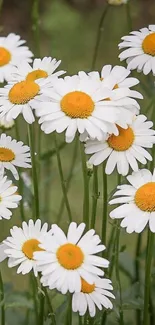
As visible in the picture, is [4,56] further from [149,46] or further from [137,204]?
[137,204]

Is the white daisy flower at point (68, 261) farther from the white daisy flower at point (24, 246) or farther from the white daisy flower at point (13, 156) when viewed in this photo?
the white daisy flower at point (13, 156)

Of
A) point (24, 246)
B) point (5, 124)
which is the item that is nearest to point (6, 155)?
point (24, 246)

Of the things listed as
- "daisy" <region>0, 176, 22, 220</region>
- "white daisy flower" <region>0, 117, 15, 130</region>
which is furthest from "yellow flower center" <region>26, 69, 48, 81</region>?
"white daisy flower" <region>0, 117, 15, 130</region>

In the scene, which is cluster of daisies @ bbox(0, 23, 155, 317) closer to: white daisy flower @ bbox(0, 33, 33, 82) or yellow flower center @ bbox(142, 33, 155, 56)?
yellow flower center @ bbox(142, 33, 155, 56)

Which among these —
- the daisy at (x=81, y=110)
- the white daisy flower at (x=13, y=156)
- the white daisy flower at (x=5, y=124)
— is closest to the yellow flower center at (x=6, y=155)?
the white daisy flower at (x=13, y=156)

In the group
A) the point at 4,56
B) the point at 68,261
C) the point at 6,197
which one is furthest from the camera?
the point at 4,56

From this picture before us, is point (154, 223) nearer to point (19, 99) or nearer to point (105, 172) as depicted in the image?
point (105, 172)
